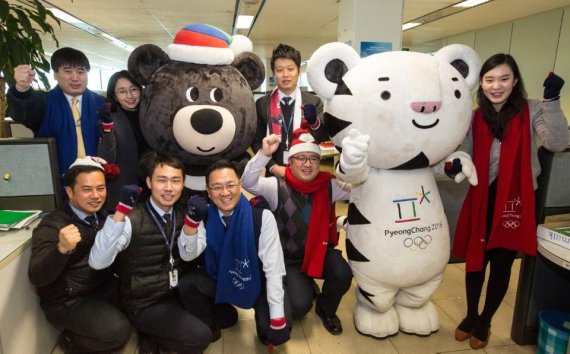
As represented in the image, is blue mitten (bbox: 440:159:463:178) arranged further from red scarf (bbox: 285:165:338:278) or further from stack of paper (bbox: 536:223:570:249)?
red scarf (bbox: 285:165:338:278)

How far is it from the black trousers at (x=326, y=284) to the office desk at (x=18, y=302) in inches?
48.3

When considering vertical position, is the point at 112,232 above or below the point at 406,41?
below

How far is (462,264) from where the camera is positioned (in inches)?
123

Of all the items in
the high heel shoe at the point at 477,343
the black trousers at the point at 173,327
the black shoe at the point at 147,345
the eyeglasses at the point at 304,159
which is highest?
the eyeglasses at the point at 304,159

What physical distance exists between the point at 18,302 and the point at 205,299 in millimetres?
821

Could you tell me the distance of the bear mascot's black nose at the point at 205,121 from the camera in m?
1.89

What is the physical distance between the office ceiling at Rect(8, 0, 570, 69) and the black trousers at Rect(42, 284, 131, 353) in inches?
176

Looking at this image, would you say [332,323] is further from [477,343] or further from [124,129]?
[124,129]

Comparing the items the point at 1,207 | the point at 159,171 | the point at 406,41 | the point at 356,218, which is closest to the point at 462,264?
Answer: the point at 356,218

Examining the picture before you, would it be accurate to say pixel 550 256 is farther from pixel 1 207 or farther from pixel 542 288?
pixel 1 207

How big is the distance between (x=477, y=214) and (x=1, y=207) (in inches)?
93.5

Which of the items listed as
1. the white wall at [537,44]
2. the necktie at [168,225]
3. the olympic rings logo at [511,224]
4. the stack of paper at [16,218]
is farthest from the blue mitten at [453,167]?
the white wall at [537,44]

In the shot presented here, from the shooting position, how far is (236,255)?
1946 mm

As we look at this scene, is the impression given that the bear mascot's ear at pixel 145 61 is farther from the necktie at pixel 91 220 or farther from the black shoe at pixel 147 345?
the black shoe at pixel 147 345
